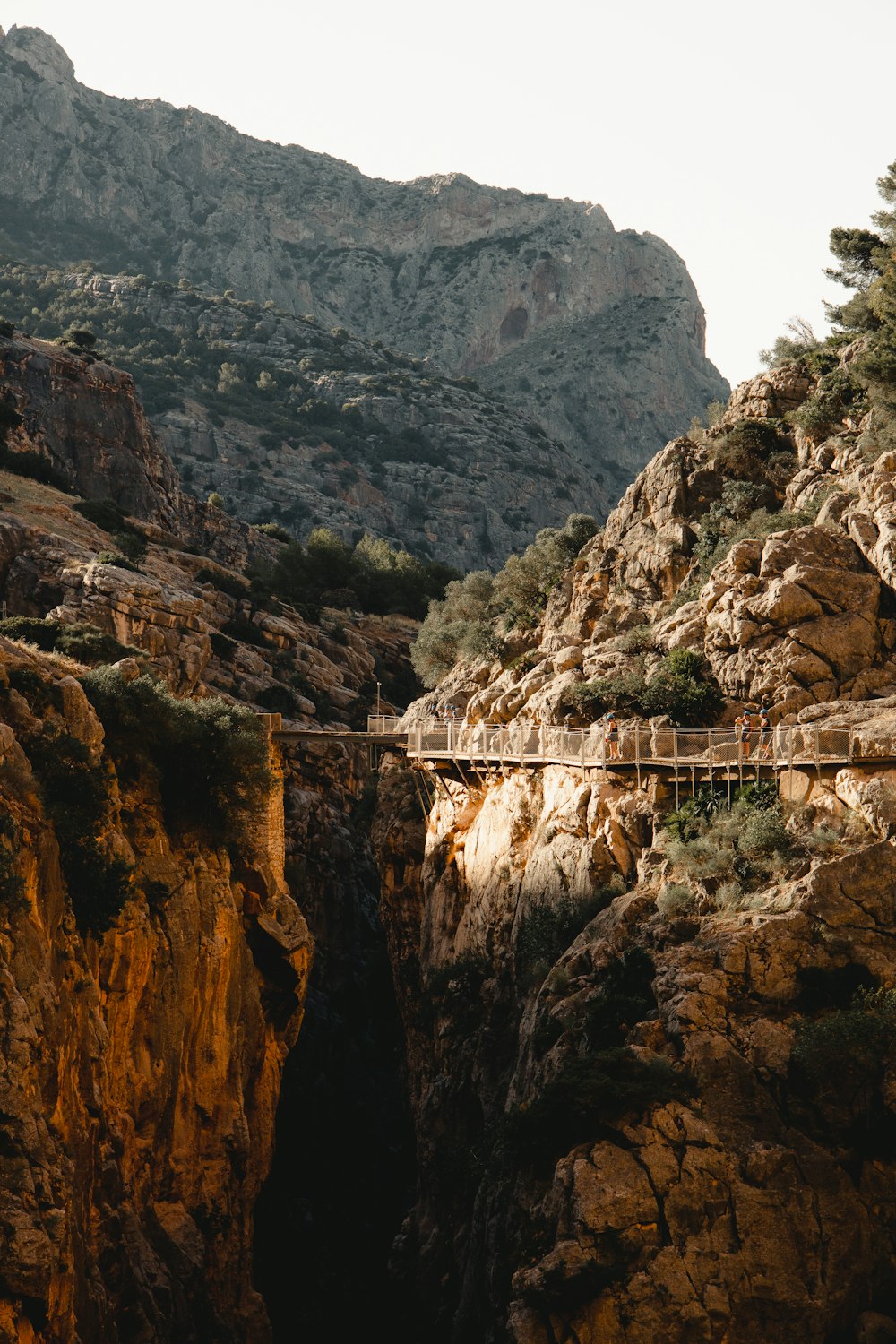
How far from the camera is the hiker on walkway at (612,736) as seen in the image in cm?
3428

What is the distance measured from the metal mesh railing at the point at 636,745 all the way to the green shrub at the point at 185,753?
6026 millimetres

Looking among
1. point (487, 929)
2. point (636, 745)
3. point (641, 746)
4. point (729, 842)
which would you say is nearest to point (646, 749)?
point (641, 746)

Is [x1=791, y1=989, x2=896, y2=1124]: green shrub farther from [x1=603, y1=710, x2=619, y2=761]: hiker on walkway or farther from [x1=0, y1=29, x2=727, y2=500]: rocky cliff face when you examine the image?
[x1=0, y1=29, x2=727, y2=500]: rocky cliff face

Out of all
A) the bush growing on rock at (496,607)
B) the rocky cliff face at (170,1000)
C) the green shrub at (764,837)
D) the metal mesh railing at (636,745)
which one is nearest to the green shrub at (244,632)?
the rocky cliff face at (170,1000)

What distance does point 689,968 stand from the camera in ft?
90.6

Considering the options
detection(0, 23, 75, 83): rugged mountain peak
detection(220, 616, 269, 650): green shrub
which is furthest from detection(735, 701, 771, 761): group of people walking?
detection(0, 23, 75, 83): rugged mountain peak

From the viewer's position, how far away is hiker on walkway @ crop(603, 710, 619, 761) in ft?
112

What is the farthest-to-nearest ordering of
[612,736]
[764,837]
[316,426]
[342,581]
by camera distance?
1. [316,426]
2. [342,581]
3. [612,736]
4. [764,837]

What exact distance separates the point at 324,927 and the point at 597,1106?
3622cm

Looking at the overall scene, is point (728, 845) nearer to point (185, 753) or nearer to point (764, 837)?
point (764, 837)

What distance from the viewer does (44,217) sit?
185 meters

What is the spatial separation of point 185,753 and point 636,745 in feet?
39.4

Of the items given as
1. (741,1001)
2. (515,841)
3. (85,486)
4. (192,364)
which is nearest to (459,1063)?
(515,841)

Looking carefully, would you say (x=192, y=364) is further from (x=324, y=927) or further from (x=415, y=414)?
(x=324, y=927)
